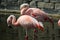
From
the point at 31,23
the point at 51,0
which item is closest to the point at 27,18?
the point at 31,23

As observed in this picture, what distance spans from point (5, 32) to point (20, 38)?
1.95 metres

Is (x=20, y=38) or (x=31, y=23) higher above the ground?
(x=31, y=23)

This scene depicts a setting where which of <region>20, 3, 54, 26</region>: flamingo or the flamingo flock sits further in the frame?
<region>20, 3, 54, 26</region>: flamingo

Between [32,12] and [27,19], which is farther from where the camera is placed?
[32,12]

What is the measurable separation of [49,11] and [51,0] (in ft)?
5.52

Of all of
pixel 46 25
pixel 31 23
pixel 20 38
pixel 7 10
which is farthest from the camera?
pixel 7 10

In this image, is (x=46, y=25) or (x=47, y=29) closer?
(x=47, y=29)

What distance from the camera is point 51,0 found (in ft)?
76.9

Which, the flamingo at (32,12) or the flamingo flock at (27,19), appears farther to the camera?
the flamingo at (32,12)

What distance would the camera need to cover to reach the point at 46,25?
15484 millimetres

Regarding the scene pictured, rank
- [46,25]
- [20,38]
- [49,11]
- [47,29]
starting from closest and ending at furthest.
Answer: [20,38] → [47,29] → [46,25] → [49,11]

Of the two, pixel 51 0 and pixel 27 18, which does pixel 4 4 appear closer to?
pixel 51 0

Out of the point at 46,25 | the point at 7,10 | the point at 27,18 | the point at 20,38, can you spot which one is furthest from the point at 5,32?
the point at 7,10

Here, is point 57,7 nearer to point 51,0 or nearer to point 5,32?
point 51,0
